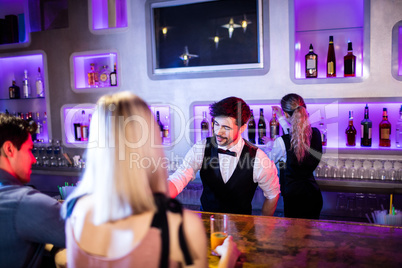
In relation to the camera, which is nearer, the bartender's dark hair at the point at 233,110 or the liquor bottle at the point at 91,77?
the bartender's dark hair at the point at 233,110

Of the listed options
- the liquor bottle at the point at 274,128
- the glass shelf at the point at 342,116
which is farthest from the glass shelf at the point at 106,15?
the liquor bottle at the point at 274,128

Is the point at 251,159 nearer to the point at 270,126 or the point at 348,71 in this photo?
the point at 270,126

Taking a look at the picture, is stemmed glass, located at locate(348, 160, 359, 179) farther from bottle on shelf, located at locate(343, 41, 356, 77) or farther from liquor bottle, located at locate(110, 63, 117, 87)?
liquor bottle, located at locate(110, 63, 117, 87)

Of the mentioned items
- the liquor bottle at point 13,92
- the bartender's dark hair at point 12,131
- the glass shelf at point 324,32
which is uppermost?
the glass shelf at point 324,32

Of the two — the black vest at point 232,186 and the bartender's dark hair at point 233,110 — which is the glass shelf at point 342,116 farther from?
the black vest at point 232,186

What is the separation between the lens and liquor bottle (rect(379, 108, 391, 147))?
10.5 feet

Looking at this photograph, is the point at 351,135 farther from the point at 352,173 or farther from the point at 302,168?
the point at 302,168

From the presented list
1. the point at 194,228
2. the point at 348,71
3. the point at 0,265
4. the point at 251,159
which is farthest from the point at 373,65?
the point at 0,265

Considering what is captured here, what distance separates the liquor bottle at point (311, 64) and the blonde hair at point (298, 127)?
598 mm

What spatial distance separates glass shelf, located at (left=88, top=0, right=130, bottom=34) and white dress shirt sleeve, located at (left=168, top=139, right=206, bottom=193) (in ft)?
6.73

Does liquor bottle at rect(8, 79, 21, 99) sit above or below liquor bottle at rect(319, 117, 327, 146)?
above

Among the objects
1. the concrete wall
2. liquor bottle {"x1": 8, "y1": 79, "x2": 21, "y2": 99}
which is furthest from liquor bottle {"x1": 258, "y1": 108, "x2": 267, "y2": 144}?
liquor bottle {"x1": 8, "y1": 79, "x2": 21, "y2": 99}

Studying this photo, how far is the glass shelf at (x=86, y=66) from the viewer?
13.3ft

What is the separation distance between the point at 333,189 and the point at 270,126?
0.85 metres
